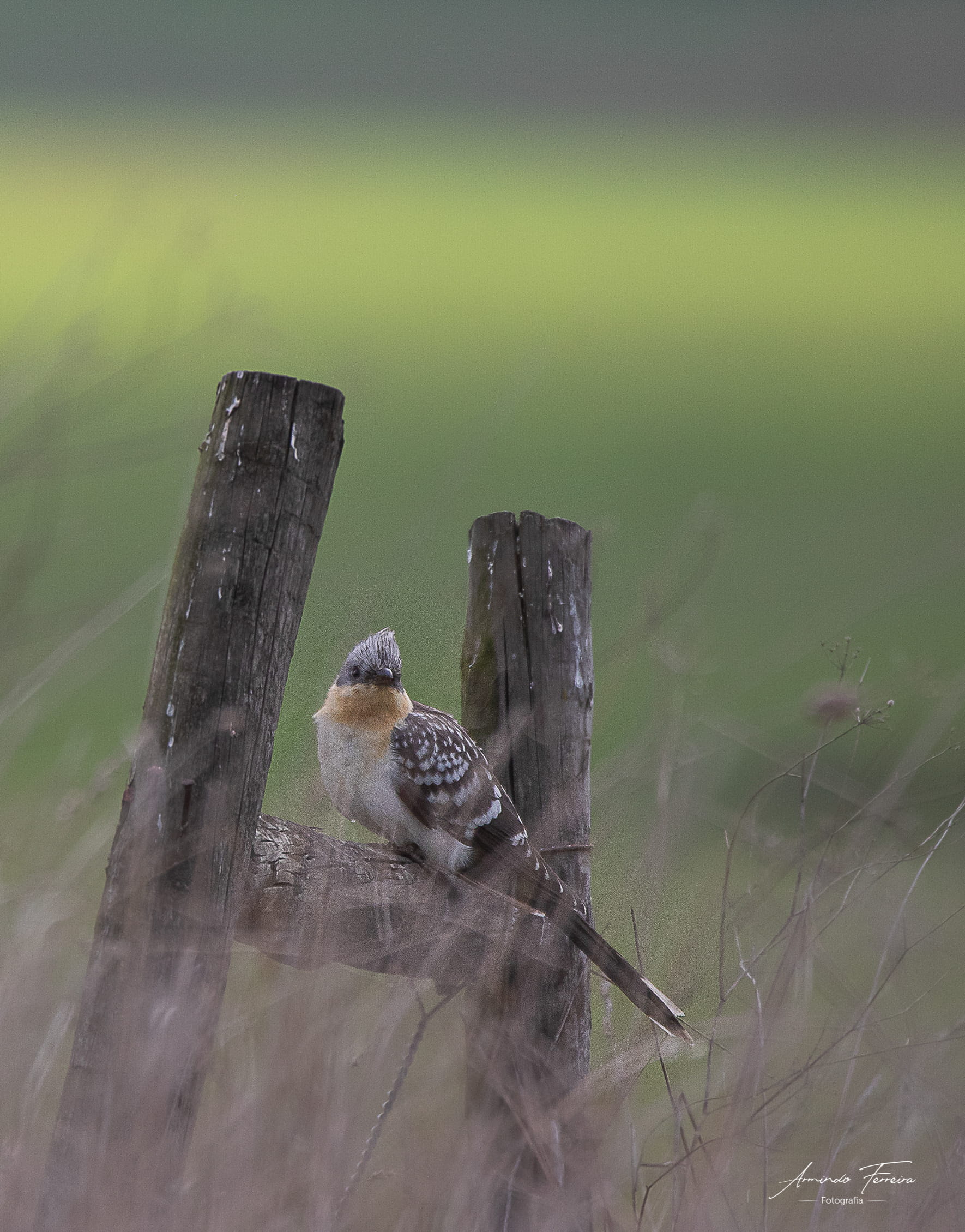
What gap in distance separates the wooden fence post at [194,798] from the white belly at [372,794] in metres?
0.73

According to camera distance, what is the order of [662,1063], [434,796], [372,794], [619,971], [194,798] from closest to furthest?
1. [194,798]
2. [662,1063]
3. [619,971]
4. [434,796]
5. [372,794]

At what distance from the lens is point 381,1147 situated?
1.87 metres

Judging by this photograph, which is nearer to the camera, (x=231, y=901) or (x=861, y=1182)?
(x=231, y=901)

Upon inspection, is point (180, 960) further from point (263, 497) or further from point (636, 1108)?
point (636, 1108)

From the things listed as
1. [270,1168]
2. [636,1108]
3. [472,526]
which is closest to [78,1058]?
[270,1168]

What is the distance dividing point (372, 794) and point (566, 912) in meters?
0.61

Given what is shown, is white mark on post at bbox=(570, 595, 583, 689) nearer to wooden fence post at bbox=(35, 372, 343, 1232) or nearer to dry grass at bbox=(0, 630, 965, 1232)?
dry grass at bbox=(0, 630, 965, 1232)

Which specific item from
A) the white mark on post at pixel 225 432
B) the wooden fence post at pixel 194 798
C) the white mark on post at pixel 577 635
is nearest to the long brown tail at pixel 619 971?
the white mark on post at pixel 577 635

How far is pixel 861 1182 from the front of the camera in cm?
235

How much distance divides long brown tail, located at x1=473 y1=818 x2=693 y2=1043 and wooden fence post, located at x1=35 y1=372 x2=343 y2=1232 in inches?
28.9

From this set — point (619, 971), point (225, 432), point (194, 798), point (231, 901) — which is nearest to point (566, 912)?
point (619, 971)

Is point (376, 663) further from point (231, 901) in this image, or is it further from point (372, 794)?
point (231, 901)

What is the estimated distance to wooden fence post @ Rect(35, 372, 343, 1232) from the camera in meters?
1.71

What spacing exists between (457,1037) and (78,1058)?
0.73 m
